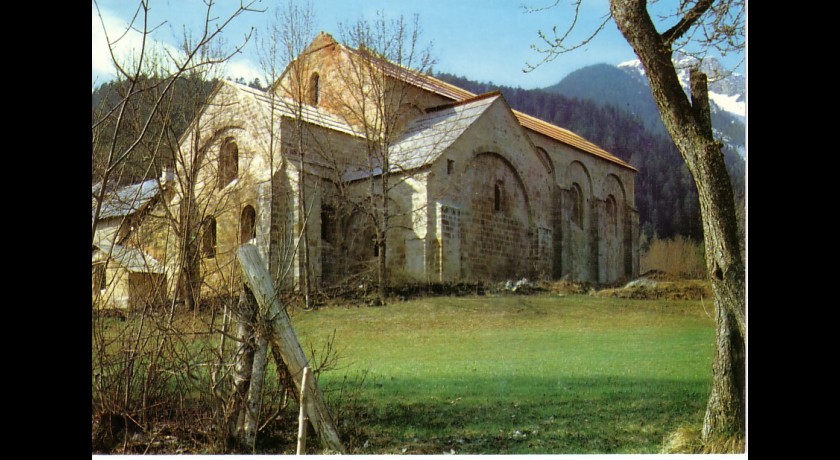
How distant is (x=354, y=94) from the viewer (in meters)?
6.54

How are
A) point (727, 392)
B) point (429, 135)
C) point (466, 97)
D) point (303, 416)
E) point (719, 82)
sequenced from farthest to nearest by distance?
1. point (429, 135)
2. point (466, 97)
3. point (719, 82)
4. point (727, 392)
5. point (303, 416)

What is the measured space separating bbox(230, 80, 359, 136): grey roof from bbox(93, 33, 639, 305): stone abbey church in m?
0.01

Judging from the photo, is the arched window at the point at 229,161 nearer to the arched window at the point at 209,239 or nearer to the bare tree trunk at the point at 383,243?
the arched window at the point at 209,239

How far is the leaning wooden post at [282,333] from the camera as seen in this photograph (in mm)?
4656

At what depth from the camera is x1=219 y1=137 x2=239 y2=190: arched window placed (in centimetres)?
659

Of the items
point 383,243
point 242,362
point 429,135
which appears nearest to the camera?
point 242,362

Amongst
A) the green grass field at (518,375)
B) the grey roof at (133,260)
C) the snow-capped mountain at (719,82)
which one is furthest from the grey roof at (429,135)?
the grey roof at (133,260)

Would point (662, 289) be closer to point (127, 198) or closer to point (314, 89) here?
point (314, 89)

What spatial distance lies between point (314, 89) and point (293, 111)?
0.34 m

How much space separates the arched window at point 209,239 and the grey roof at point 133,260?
37cm

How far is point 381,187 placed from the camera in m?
6.38

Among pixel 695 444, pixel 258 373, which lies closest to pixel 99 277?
pixel 258 373

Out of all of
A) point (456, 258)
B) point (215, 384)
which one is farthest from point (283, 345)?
point (456, 258)

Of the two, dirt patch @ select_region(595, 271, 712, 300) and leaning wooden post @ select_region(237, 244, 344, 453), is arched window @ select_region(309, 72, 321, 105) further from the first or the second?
dirt patch @ select_region(595, 271, 712, 300)
